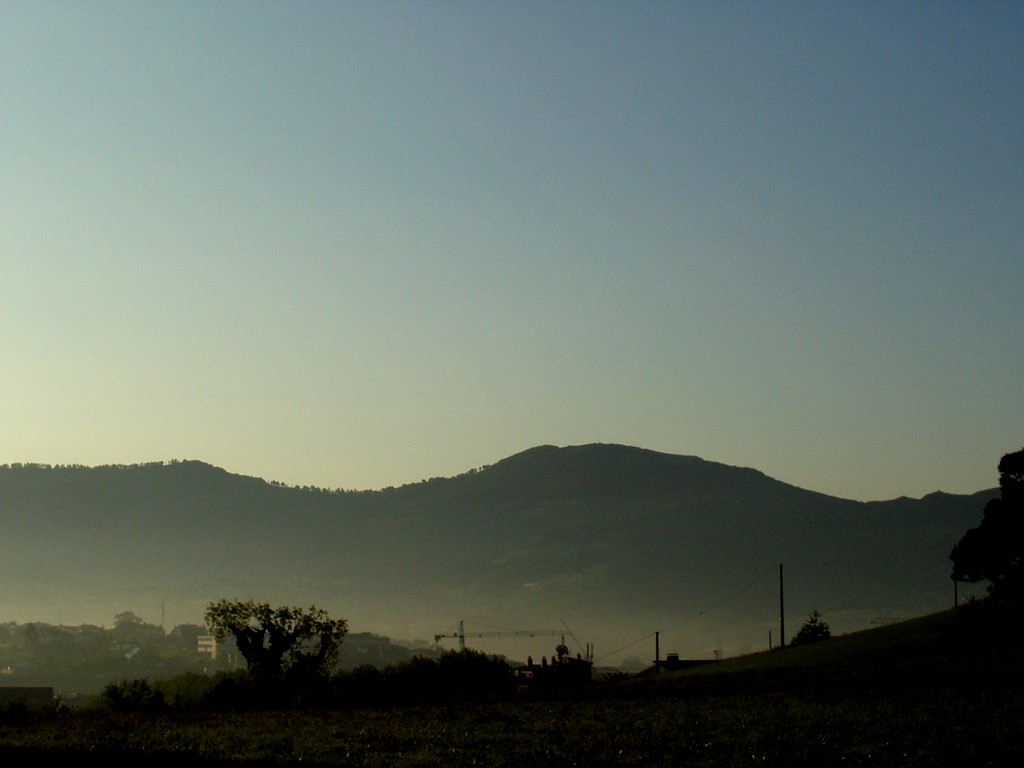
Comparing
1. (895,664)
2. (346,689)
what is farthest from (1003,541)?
(346,689)

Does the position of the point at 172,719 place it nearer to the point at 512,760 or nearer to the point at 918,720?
the point at 512,760

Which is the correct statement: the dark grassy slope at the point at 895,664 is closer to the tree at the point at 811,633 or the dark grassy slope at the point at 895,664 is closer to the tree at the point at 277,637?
the tree at the point at 277,637

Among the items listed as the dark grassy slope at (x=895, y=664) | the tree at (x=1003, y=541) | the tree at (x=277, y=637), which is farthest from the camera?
the tree at (x=1003, y=541)

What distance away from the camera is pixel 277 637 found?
69.1m

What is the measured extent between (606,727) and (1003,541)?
42.4 m

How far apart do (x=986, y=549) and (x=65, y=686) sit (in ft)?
458

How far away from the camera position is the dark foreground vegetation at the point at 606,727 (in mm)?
31578

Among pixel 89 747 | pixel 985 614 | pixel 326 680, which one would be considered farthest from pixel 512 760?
pixel 985 614

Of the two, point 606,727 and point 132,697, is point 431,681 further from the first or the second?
point 606,727

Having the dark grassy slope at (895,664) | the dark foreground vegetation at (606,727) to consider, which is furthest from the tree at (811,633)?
the dark foreground vegetation at (606,727)

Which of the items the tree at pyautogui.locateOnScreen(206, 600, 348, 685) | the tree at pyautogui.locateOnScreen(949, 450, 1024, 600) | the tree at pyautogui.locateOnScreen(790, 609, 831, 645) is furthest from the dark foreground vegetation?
the tree at pyautogui.locateOnScreen(790, 609, 831, 645)

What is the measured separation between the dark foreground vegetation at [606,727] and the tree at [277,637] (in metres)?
8.46

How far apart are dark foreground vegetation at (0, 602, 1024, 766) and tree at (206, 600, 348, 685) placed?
8462 millimetres

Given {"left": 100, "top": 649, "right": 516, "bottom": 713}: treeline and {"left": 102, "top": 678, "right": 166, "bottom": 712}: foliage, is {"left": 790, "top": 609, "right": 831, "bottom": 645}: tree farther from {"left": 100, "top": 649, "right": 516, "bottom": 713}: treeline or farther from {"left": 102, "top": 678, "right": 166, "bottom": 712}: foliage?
{"left": 102, "top": 678, "right": 166, "bottom": 712}: foliage
